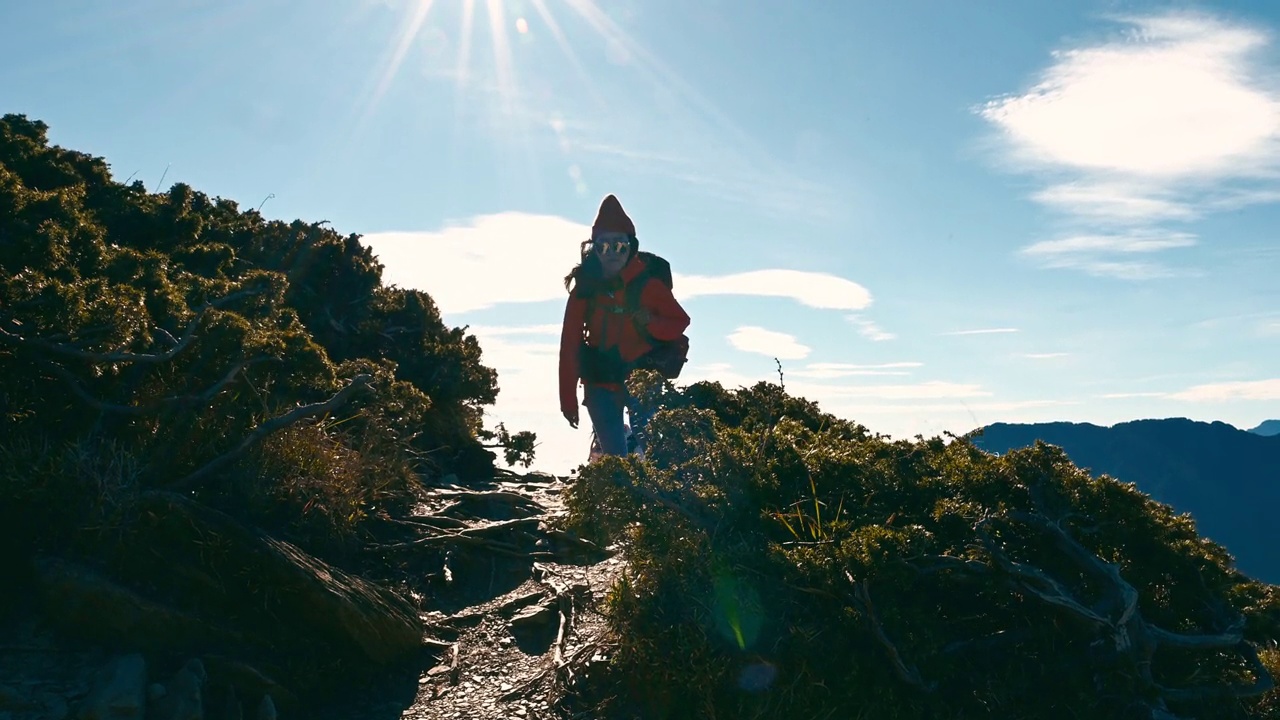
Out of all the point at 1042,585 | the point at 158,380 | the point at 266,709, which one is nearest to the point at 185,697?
the point at 266,709

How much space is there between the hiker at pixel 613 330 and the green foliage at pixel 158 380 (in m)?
1.66

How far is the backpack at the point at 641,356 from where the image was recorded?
26.9ft

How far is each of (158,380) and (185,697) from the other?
2462 mm

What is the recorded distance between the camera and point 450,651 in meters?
5.03

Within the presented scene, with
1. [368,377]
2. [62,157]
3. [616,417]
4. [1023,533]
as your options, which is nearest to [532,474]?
[616,417]

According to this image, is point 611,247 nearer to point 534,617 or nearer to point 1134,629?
point 534,617

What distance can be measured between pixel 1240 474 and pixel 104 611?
336 ft

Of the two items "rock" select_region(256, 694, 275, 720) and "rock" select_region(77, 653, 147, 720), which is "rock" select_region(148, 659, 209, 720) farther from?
"rock" select_region(256, 694, 275, 720)

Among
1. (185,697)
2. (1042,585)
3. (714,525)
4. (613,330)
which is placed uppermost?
(613,330)

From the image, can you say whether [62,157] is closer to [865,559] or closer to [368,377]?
[368,377]

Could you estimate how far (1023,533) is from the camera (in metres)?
4.00

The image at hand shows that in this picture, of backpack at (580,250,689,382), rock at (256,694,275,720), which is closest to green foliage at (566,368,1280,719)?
rock at (256,694,275,720)

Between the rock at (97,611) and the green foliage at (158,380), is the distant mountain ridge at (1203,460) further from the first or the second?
the rock at (97,611)

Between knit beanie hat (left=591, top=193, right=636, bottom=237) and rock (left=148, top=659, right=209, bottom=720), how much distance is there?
5.62 metres
